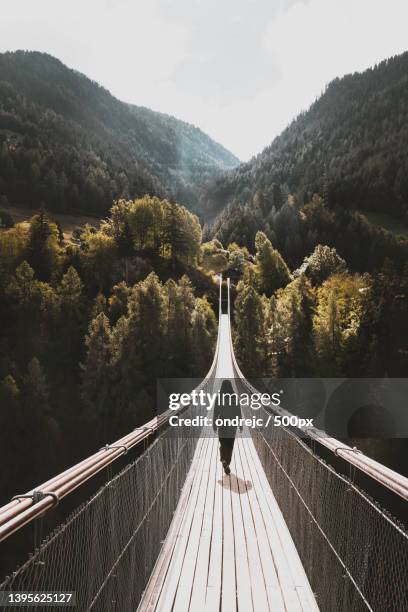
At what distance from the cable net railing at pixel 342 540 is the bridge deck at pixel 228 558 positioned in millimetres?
216

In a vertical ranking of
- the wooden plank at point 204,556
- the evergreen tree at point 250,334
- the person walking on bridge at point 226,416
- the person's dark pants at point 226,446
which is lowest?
the wooden plank at point 204,556

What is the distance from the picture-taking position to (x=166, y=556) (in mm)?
4434

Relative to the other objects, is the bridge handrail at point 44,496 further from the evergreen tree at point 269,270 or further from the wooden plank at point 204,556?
the evergreen tree at point 269,270

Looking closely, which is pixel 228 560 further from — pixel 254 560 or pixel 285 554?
pixel 285 554

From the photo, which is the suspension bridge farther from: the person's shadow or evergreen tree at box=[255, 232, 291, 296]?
evergreen tree at box=[255, 232, 291, 296]

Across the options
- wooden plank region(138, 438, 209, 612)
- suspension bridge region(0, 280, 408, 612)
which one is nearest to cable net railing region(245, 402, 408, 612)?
suspension bridge region(0, 280, 408, 612)

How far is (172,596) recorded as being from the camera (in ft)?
12.0

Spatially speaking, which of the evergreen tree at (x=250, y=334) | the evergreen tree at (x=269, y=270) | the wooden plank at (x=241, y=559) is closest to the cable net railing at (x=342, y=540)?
the wooden plank at (x=241, y=559)

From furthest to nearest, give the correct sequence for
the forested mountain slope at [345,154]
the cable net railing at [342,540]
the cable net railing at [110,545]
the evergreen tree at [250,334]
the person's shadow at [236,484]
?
1. the forested mountain slope at [345,154]
2. the evergreen tree at [250,334]
3. the person's shadow at [236,484]
4. the cable net railing at [342,540]
5. the cable net railing at [110,545]

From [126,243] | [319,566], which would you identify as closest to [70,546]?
[319,566]

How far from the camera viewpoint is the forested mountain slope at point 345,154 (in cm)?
9025

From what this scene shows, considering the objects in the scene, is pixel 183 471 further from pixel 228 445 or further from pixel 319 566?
pixel 319 566

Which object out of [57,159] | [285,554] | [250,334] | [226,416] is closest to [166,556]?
[285,554]

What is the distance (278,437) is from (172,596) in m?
2.84
